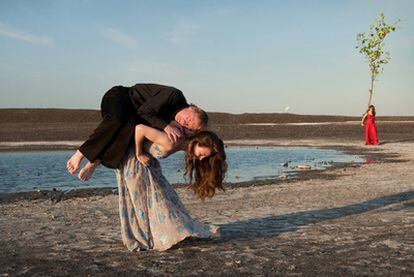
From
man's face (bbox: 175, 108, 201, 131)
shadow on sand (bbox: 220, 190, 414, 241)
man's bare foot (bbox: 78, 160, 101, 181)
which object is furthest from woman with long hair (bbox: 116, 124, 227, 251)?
shadow on sand (bbox: 220, 190, 414, 241)

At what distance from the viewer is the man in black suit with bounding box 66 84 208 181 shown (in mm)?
5180

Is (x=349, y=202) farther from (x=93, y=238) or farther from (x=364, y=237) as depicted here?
(x=93, y=238)

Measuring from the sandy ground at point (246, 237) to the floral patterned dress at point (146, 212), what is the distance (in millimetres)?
152

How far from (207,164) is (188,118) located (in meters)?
0.56

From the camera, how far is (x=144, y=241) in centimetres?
573

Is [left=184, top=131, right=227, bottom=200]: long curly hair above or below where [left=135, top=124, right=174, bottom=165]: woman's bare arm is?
below

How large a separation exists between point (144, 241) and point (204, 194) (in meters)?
0.77

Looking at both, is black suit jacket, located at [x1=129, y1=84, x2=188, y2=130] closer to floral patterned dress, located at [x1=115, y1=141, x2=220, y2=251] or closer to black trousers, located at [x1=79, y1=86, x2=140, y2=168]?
black trousers, located at [x1=79, y1=86, x2=140, y2=168]

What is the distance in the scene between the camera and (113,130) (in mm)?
5367

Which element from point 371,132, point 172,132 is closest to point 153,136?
point 172,132

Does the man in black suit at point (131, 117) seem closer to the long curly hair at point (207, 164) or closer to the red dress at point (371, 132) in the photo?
the long curly hair at point (207, 164)

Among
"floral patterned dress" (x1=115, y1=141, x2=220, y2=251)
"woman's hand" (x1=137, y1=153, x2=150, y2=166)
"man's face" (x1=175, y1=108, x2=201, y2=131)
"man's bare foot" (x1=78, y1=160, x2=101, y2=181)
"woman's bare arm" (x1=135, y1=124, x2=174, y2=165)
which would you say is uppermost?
"man's face" (x1=175, y1=108, x2=201, y2=131)

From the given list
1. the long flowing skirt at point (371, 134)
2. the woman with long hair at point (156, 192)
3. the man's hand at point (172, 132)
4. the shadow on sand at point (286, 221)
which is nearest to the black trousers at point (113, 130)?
the woman with long hair at point (156, 192)

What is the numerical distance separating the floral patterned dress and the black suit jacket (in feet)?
1.49
